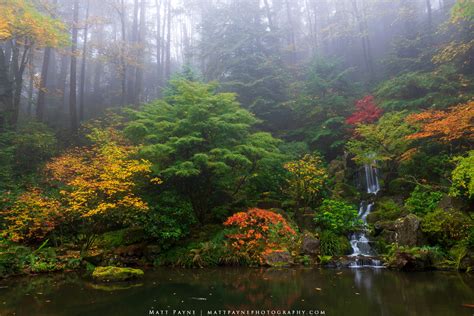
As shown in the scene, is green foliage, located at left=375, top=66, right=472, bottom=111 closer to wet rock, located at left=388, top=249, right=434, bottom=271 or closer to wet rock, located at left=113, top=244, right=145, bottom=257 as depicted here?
wet rock, located at left=388, top=249, right=434, bottom=271

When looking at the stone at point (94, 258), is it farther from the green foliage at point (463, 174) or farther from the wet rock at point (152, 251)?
the green foliage at point (463, 174)

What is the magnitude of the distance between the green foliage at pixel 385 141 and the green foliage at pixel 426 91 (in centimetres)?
154

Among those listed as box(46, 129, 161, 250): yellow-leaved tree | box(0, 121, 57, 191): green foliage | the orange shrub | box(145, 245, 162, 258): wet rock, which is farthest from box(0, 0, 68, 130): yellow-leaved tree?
the orange shrub

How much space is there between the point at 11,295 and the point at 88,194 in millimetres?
3772

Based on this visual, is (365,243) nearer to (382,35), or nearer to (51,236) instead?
(51,236)

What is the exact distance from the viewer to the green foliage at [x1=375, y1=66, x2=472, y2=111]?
1480cm

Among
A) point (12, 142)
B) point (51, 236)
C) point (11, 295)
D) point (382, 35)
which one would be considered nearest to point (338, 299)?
Result: point (11, 295)

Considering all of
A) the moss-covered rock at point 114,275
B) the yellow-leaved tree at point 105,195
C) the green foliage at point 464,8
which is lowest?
the moss-covered rock at point 114,275

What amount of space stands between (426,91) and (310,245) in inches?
458

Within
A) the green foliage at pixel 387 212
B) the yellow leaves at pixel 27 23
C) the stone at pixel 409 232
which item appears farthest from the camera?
the yellow leaves at pixel 27 23

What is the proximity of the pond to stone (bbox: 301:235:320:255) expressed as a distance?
1515 mm

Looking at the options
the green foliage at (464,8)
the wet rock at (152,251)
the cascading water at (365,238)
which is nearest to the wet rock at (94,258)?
the wet rock at (152,251)

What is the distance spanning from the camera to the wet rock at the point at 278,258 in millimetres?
10367

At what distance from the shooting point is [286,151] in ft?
52.7
